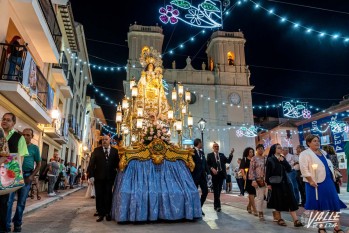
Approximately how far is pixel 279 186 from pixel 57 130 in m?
12.5

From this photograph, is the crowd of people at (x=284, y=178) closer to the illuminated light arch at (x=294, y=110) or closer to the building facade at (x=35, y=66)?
the building facade at (x=35, y=66)

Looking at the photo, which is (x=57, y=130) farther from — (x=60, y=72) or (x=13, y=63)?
(x=13, y=63)

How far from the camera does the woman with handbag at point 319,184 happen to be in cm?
390

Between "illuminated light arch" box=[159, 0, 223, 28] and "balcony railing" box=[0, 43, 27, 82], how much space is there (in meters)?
7.81

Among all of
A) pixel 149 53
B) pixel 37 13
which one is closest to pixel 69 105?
pixel 149 53

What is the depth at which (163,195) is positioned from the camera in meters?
4.95

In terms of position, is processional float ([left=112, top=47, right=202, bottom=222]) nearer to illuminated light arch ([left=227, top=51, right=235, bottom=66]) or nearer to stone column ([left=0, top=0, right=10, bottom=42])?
stone column ([left=0, top=0, right=10, bottom=42])

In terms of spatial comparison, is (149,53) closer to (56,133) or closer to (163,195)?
(56,133)

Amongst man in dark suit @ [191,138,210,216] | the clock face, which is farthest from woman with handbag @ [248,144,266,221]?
the clock face

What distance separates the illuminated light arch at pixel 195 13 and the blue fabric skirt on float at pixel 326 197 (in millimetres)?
10631

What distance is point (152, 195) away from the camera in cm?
492

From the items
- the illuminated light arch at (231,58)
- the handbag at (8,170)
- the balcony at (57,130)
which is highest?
the illuminated light arch at (231,58)

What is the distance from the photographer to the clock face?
106ft

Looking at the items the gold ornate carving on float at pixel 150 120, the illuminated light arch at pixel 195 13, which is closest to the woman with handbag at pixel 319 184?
the gold ornate carving on float at pixel 150 120
